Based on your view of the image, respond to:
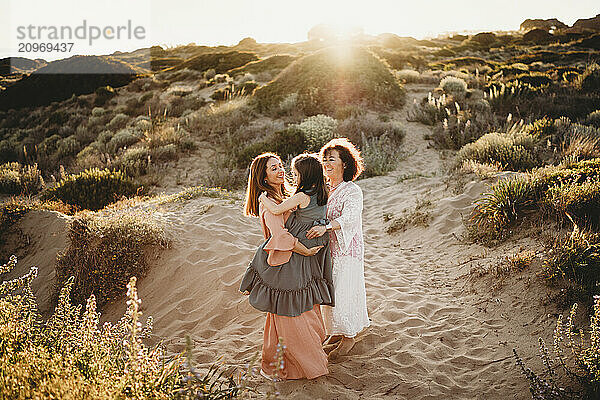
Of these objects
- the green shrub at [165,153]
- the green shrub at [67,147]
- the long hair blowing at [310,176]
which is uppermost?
the long hair blowing at [310,176]

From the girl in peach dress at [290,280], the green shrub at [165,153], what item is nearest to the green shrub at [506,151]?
the girl in peach dress at [290,280]

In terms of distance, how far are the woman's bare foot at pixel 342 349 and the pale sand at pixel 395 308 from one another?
0.06 meters

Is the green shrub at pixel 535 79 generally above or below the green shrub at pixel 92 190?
above

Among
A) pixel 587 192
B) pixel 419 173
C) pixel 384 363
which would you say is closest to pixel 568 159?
pixel 587 192

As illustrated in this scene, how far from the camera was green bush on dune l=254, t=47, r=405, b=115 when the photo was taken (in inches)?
642

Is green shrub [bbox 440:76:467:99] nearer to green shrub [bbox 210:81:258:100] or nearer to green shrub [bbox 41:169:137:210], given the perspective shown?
green shrub [bbox 210:81:258:100]

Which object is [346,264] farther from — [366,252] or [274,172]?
[366,252]

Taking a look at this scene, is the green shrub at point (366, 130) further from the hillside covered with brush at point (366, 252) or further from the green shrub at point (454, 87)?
the green shrub at point (454, 87)

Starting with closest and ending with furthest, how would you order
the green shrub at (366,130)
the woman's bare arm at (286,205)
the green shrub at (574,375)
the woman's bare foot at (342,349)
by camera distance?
1. the green shrub at (574,375)
2. the woman's bare arm at (286,205)
3. the woman's bare foot at (342,349)
4. the green shrub at (366,130)

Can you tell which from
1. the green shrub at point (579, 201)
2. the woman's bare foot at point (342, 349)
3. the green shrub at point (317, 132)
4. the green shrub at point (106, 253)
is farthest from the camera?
the green shrub at point (317, 132)

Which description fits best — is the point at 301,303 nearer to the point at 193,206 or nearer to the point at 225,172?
the point at 193,206

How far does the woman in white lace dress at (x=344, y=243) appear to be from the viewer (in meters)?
3.76

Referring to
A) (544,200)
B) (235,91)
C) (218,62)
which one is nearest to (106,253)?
(544,200)

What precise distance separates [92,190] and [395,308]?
807 centimetres
